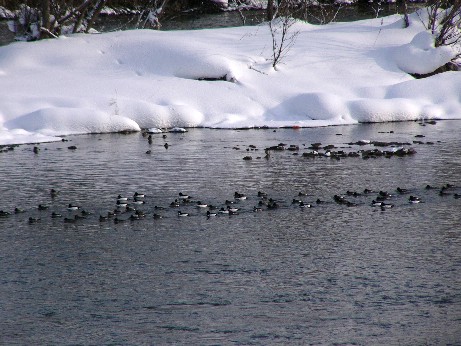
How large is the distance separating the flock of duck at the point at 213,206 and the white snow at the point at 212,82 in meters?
7.98

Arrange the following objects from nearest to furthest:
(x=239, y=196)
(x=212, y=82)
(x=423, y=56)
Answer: (x=239, y=196)
(x=212, y=82)
(x=423, y=56)

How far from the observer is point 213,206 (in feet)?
39.5

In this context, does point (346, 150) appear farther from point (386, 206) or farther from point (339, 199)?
point (386, 206)

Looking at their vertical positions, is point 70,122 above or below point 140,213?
above

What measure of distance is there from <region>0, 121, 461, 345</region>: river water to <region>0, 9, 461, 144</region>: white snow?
6.31m

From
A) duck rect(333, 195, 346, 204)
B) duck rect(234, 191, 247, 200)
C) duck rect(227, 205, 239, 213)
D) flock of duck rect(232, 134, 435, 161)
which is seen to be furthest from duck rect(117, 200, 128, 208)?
flock of duck rect(232, 134, 435, 161)

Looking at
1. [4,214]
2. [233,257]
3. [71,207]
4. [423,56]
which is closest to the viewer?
[233,257]

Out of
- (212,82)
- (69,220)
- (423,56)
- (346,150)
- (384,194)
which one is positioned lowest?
(69,220)

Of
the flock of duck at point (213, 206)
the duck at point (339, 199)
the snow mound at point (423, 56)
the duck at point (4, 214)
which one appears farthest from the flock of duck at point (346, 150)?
the snow mound at point (423, 56)

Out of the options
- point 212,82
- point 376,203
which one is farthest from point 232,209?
point 212,82

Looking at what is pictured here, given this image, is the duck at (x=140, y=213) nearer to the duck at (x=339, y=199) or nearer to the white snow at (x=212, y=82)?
the duck at (x=339, y=199)

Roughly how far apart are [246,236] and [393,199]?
3.14 m

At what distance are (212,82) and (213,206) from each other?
13618mm

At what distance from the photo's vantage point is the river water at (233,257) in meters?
7.12
